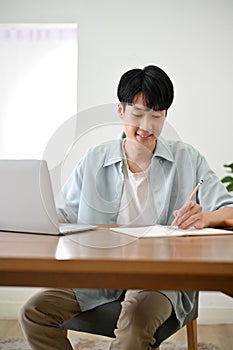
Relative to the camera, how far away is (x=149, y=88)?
2057mm

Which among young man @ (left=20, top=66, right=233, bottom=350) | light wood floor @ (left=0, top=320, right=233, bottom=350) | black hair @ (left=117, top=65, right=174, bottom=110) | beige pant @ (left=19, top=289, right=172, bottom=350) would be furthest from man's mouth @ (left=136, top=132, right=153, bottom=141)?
light wood floor @ (left=0, top=320, right=233, bottom=350)

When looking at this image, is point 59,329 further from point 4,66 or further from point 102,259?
point 4,66

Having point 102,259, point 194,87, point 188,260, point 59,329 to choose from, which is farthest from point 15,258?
point 194,87

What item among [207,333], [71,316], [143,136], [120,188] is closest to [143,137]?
[143,136]

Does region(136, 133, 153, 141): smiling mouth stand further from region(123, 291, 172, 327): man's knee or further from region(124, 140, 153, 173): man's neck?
region(123, 291, 172, 327): man's knee

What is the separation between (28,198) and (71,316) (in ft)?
1.63

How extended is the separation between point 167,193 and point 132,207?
6.3 inches

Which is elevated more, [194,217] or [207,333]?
[194,217]

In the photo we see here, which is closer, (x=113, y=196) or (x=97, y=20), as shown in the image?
(x=113, y=196)

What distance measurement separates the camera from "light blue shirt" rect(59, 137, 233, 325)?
6.16 feet

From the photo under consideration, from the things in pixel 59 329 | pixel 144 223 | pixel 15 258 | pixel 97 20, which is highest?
pixel 97 20

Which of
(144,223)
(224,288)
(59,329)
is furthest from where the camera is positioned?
(59,329)

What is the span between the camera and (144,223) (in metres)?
1.81

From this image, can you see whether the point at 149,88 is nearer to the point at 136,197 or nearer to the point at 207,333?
the point at 136,197
